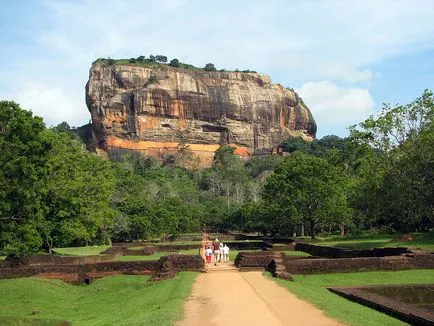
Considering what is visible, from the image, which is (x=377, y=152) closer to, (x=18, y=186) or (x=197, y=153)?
(x=18, y=186)

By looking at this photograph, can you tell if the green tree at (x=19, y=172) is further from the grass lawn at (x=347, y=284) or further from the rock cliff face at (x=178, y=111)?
the rock cliff face at (x=178, y=111)

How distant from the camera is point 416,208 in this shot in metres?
38.8

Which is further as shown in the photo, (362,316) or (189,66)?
(189,66)

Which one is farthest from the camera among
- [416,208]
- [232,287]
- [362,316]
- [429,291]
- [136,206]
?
[136,206]

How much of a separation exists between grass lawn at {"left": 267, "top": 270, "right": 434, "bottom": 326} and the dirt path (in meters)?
0.36

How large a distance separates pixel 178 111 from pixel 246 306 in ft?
380

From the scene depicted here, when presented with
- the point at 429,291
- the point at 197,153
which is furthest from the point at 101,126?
the point at 429,291

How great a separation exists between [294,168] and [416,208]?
1044 cm

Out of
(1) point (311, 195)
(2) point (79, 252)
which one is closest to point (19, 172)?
(2) point (79, 252)

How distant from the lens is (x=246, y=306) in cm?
1245

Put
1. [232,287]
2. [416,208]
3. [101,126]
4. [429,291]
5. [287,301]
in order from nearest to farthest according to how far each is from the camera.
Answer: [287,301], [429,291], [232,287], [416,208], [101,126]

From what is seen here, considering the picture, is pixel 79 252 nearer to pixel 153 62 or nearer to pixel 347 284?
pixel 347 284

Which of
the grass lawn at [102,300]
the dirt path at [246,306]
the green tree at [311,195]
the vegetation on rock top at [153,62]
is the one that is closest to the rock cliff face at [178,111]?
the vegetation on rock top at [153,62]

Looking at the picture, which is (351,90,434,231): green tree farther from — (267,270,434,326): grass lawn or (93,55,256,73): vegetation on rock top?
(93,55,256,73): vegetation on rock top
